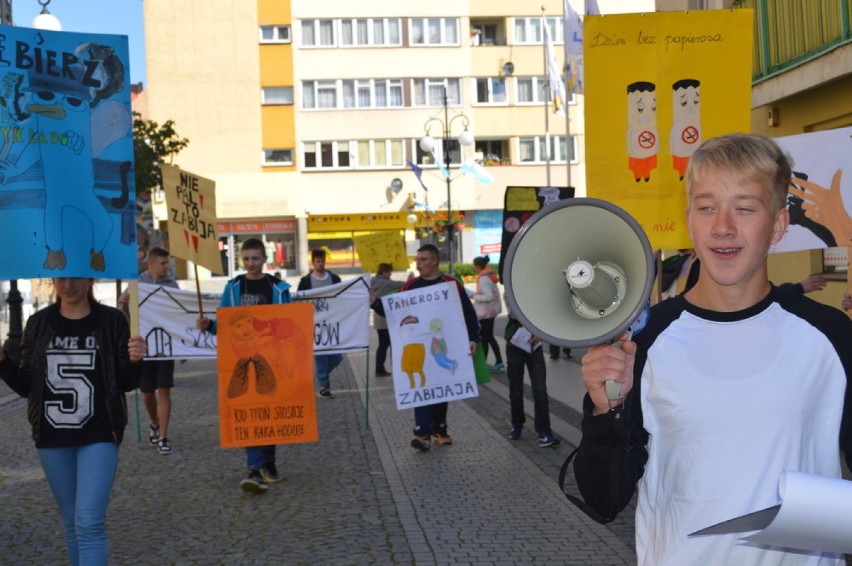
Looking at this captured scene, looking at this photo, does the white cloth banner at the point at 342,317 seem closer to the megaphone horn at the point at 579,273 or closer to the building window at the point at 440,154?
the megaphone horn at the point at 579,273

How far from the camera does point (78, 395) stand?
17.7ft

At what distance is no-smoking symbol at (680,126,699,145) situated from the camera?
24.0ft

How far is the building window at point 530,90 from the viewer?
182 feet

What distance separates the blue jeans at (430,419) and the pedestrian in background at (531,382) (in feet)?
2.18

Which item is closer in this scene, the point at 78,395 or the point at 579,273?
the point at 579,273

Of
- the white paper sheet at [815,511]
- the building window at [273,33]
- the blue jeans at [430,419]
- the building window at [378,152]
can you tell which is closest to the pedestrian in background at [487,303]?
the blue jeans at [430,419]

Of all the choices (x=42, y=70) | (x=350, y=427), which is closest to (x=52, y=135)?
(x=42, y=70)

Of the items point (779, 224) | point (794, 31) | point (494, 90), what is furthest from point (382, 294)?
point (494, 90)

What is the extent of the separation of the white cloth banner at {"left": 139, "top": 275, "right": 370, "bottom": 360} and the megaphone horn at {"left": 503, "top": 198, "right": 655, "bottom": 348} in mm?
9074

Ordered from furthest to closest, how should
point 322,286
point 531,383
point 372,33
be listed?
point 372,33, point 322,286, point 531,383

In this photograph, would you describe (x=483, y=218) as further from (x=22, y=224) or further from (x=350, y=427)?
(x=22, y=224)

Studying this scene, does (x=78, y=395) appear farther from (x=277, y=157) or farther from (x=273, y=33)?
(x=273, y=33)

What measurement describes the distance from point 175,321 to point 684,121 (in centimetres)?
659

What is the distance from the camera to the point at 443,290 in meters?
11.1
